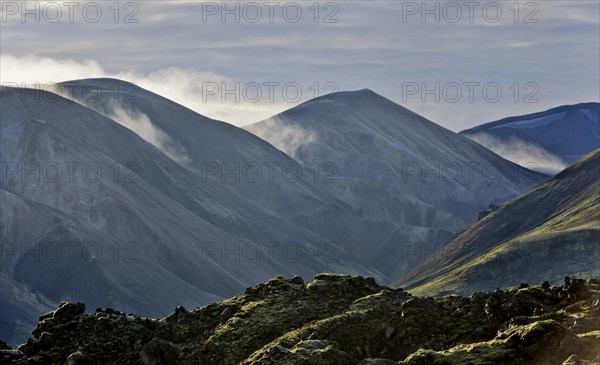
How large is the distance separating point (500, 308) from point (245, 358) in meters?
9.12

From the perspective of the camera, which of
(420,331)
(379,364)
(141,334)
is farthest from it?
(141,334)

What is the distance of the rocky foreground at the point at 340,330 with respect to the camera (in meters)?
33.5

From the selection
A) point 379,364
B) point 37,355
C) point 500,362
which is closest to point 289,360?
point 379,364

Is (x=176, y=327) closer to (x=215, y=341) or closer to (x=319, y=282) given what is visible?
(x=215, y=341)

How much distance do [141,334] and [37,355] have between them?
4.12m

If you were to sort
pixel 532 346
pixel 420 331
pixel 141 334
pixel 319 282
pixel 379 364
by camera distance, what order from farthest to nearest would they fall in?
pixel 319 282, pixel 141 334, pixel 420 331, pixel 379 364, pixel 532 346

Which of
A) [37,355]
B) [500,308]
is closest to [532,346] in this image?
[500,308]

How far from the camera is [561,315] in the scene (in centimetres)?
3528

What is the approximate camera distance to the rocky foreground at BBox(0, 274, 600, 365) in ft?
110

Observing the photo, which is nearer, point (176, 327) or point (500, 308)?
point (500, 308)

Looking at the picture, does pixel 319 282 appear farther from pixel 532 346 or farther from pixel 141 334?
pixel 532 346

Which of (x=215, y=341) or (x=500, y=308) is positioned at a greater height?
Answer: (x=500, y=308)

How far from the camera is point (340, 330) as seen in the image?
38156 mm

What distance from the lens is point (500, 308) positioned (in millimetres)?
36875
